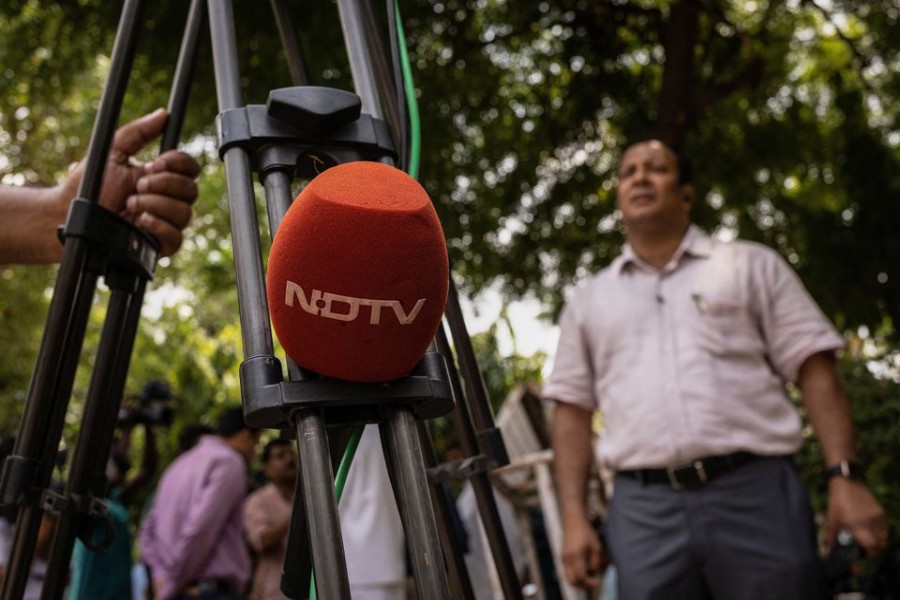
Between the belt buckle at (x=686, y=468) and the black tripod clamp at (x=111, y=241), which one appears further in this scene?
the belt buckle at (x=686, y=468)

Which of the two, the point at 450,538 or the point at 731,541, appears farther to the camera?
the point at 731,541

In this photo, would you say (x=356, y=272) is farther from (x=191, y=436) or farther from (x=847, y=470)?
(x=191, y=436)

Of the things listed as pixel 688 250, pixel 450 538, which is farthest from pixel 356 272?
pixel 688 250

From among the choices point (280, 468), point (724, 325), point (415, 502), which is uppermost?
point (280, 468)

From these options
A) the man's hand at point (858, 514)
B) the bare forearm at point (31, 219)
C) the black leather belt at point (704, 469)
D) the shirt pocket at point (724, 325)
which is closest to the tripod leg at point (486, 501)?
the bare forearm at point (31, 219)

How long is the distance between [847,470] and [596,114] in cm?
412

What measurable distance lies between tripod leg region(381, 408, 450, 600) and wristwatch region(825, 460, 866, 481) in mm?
2258

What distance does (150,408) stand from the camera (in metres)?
6.69

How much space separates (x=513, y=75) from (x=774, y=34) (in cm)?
248

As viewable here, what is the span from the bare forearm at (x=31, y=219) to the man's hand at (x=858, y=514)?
2.25m

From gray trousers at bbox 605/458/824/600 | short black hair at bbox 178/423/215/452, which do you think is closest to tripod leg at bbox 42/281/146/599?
gray trousers at bbox 605/458/824/600

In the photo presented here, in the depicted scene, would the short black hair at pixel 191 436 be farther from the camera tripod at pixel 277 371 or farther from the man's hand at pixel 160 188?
the camera tripod at pixel 277 371

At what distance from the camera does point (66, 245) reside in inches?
48.3

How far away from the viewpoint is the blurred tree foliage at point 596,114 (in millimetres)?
4773
